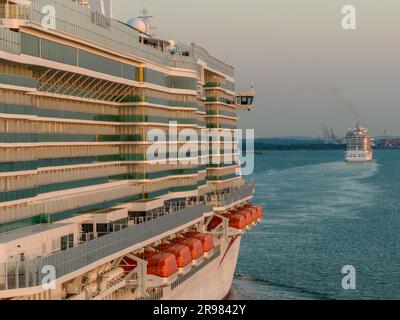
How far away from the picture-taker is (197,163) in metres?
77.1

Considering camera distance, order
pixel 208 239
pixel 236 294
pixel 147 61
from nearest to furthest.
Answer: pixel 147 61
pixel 208 239
pixel 236 294

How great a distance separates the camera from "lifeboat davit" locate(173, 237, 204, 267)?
64.8m

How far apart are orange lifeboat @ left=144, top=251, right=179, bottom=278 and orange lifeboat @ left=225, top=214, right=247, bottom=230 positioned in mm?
25228

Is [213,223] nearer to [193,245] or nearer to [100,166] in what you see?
[193,245]

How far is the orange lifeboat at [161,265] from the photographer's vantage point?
55844mm

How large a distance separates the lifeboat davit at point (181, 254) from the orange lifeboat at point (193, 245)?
148 cm

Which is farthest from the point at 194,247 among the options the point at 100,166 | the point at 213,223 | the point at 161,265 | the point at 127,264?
the point at 213,223

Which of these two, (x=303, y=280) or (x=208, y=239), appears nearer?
(x=208, y=239)

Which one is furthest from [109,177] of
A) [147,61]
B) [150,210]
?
[147,61]

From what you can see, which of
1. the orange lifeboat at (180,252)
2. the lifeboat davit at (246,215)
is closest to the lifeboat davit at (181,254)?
the orange lifeboat at (180,252)

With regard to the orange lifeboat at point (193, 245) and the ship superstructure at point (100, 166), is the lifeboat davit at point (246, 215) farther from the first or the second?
the orange lifeboat at point (193, 245)

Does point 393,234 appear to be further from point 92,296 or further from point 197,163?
point 92,296

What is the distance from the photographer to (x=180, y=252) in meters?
60.9

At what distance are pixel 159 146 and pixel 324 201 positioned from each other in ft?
373
